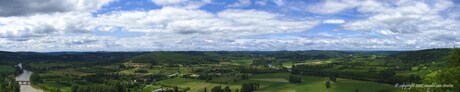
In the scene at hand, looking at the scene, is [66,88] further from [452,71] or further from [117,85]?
[452,71]

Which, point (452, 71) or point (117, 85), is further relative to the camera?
point (117, 85)

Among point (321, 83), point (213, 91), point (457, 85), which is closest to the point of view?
point (457, 85)

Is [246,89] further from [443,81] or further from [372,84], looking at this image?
[443,81]

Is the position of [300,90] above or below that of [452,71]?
below

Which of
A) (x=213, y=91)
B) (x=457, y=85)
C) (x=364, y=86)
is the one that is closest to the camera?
(x=457, y=85)

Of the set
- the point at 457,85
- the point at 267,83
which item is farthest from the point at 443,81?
the point at 267,83

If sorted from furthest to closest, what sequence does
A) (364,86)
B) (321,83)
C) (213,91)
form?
(321,83) → (364,86) → (213,91)

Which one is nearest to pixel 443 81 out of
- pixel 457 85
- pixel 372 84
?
pixel 457 85

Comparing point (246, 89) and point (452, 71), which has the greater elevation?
point (452, 71)

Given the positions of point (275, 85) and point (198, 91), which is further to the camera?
point (275, 85)
